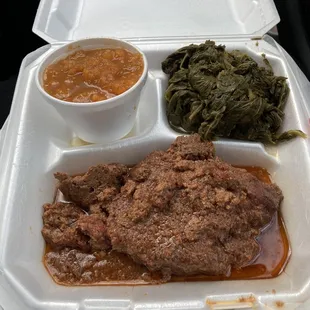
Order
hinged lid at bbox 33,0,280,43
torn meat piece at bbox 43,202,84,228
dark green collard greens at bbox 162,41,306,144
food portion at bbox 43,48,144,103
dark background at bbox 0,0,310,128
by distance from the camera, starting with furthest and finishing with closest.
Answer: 1. dark background at bbox 0,0,310,128
2. hinged lid at bbox 33,0,280,43
3. dark green collard greens at bbox 162,41,306,144
4. food portion at bbox 43,48,144,103
5. torn meat piece at bbox 43,202,84,228

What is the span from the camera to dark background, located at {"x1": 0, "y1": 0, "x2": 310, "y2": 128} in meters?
3.02

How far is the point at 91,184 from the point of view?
1.99 m

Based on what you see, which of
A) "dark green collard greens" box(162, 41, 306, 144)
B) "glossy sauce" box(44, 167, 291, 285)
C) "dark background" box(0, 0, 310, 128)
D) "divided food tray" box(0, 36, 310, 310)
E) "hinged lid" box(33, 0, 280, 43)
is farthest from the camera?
"dark background" box(0, 0, 310, 128)

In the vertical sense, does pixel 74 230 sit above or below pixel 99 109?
below

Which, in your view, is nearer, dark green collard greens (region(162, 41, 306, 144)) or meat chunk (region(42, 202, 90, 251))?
meat chunk (region(42, 202, 90, 251))

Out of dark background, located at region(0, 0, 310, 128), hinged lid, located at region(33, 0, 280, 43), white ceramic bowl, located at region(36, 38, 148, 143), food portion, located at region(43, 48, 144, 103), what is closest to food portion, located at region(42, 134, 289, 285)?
white ceramic bowl, located at region(36, 38, 148, 143)

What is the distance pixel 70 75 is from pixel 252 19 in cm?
140

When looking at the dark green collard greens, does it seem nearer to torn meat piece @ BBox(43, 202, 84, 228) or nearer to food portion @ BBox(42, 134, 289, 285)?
food portion @ BBox(42, 134, 289, 285)

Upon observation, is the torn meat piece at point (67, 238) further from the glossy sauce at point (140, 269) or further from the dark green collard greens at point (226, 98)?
the dark green collard greens at point (226, 98)

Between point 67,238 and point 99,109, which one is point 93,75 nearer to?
point 99,109

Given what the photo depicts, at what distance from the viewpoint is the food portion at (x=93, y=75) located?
2.05 metres

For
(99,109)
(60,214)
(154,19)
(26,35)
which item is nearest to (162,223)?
(60,214)

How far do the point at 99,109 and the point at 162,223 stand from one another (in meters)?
0.65

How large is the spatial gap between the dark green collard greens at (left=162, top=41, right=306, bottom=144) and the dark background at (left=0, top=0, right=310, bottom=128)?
792 millimetres
